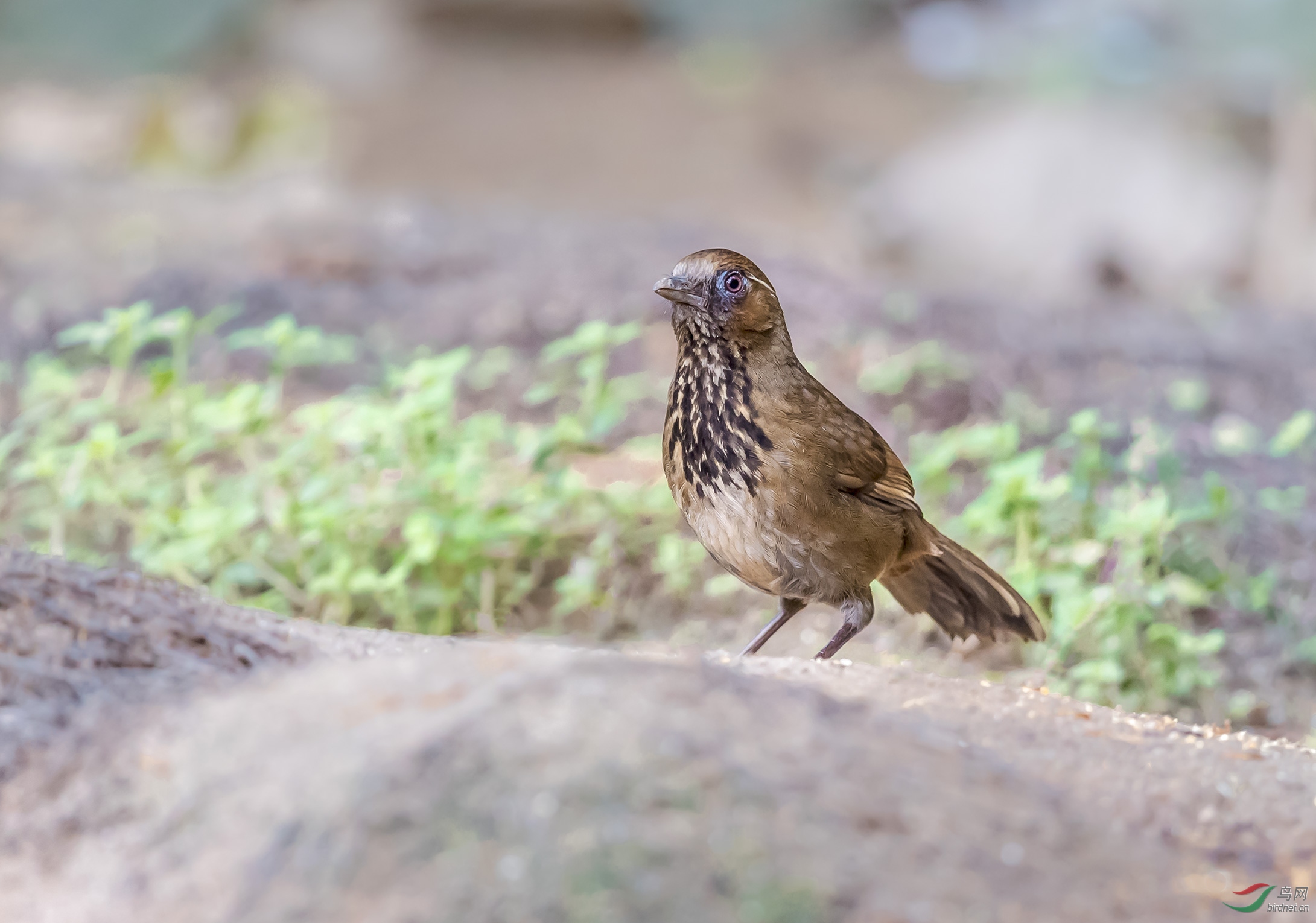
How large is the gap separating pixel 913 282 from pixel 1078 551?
17.9 ft

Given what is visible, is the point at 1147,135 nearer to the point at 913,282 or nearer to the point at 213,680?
the point at 913,282

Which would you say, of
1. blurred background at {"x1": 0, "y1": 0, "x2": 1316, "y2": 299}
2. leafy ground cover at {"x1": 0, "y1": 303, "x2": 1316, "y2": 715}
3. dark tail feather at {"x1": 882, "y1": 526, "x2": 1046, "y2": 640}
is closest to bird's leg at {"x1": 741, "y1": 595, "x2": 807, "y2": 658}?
dark tail feather at {"x1": 882, "y1": 526, "x2": 1046, "y2": 640}

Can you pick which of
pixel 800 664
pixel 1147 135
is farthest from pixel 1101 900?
pixel 1147 135

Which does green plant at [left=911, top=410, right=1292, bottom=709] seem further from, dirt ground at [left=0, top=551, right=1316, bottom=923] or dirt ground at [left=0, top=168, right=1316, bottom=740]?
dirt ground at [left=0, top=551, right=1316, bottom=923]

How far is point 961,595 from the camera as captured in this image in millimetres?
3270

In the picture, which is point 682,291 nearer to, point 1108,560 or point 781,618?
point 781,618

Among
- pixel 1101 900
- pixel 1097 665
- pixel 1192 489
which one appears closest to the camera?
pixel 1101 900

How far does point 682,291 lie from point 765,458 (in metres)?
0.41

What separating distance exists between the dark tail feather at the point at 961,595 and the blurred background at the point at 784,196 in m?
0.42

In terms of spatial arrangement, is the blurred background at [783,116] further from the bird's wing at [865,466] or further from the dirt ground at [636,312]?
the bird's wing at [865,466]

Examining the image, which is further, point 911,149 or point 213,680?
point 911,149

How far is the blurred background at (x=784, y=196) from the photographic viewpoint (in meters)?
5.74

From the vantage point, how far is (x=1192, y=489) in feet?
15.9

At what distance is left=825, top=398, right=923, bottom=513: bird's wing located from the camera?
113 inches
